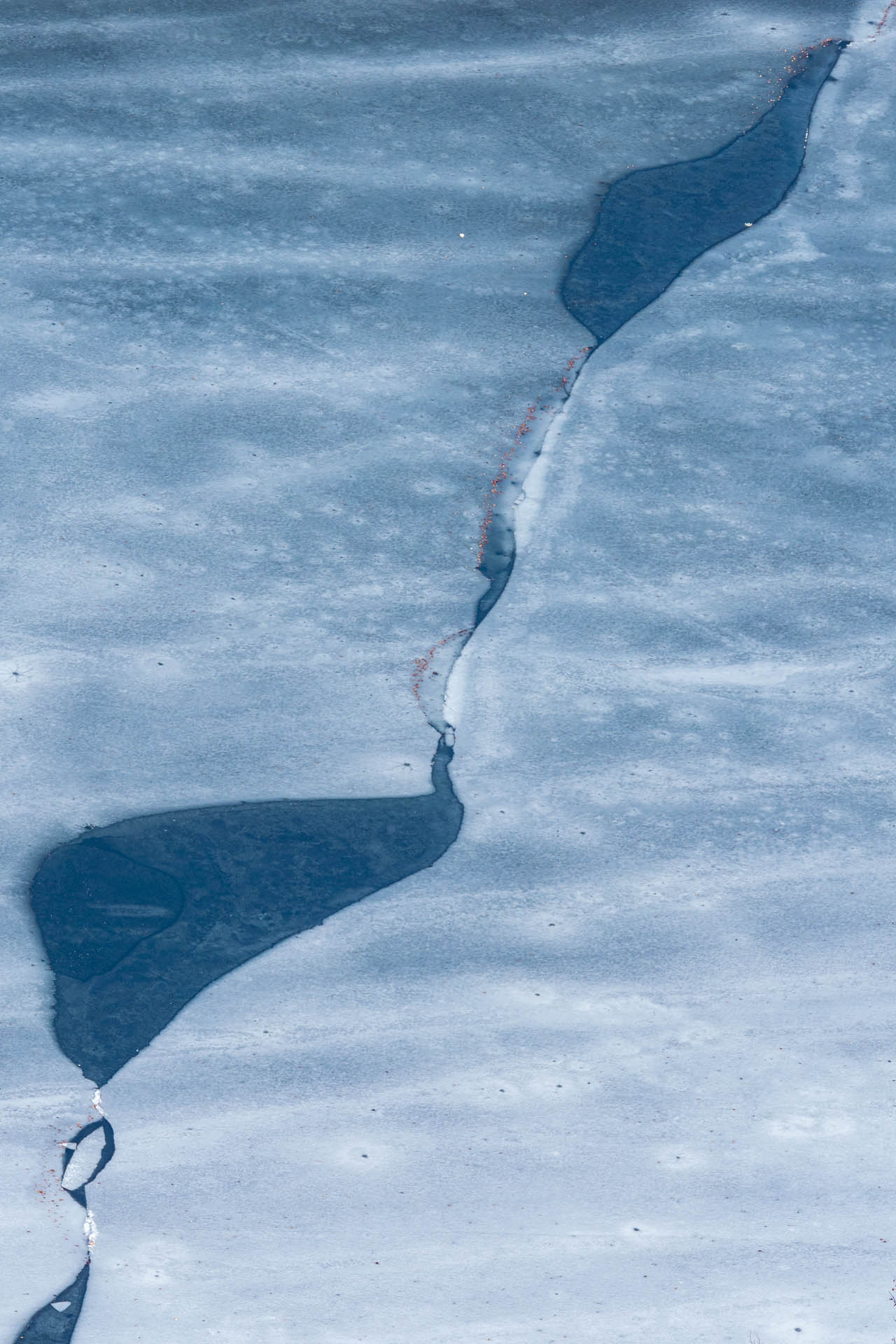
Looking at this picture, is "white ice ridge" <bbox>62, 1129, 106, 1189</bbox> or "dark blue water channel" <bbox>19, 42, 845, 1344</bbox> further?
"dark blue water channel" <bbox>19, 42, 845, 1344</bbox>

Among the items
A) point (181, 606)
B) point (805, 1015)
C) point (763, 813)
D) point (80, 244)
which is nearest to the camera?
point (805, 1015)

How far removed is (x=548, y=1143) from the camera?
6.64 m

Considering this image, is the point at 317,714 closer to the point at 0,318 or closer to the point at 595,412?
the point at 595,412

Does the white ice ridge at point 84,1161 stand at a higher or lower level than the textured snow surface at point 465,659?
lower

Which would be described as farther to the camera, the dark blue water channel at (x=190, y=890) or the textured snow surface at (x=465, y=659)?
the dark blue water channel at (x=190, y=890)

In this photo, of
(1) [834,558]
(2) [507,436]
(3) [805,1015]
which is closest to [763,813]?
(3) [805,1015]

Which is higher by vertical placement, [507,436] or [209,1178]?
[507,436]

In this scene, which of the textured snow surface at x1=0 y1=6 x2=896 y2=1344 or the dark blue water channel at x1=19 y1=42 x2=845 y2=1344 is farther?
the dark blue water channel at x1=19 y1=42 x2=845 y2=1344

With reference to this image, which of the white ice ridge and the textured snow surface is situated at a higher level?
the textured snow surface

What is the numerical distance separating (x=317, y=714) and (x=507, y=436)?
239 cm

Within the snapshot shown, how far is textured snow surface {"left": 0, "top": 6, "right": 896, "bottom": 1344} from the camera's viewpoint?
6.41 metres

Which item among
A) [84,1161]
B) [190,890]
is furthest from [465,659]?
[84,1161]

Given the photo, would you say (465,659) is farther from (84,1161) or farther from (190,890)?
(84,1161)

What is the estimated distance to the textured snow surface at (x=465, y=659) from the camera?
641 centimetres
